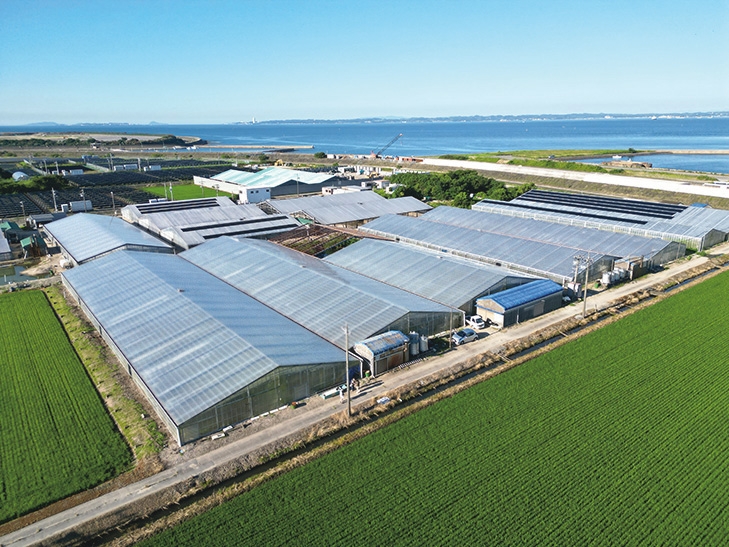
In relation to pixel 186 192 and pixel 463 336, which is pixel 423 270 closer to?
pixel 463 336

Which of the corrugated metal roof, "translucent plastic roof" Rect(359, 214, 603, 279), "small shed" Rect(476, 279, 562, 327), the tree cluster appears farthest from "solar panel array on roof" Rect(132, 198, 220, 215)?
the corrugated metal roof

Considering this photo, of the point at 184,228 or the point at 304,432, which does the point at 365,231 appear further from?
the point at 304,432

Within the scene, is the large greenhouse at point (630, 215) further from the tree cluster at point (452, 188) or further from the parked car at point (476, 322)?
the parked car at point (476, 322)

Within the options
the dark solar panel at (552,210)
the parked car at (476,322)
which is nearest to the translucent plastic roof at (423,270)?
the parked car at (476,322)

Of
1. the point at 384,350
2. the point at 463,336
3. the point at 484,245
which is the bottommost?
the point at 463,336

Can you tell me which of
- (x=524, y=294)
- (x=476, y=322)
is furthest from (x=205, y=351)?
(x=524, y=294)
